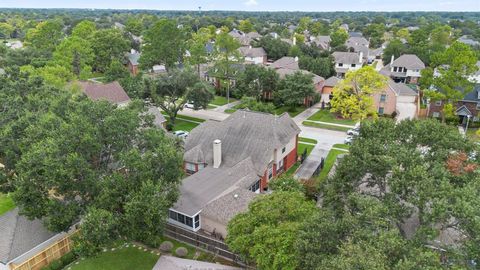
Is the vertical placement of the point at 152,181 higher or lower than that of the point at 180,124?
higher

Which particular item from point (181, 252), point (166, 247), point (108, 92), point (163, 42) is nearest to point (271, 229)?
point (181, 252)

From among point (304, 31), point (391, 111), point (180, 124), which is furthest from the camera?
point (304, 31)

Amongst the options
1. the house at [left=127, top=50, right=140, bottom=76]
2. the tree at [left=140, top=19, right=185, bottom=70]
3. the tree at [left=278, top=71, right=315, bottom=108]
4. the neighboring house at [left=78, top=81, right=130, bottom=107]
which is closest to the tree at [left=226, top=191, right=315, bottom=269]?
the tree at [left=278, top=71, right=315, bottom=108]

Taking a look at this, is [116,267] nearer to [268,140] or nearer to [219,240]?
[219,240]

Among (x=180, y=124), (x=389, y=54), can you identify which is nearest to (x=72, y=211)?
(x=180, y=124)

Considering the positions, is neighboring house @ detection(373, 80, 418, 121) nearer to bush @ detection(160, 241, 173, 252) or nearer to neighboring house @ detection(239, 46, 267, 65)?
neighboring house @ detection(239, 46, 267, 65)

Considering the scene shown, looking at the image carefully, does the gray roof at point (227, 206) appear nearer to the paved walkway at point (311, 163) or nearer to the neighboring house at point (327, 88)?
the paved walkway at point (311, 163)
